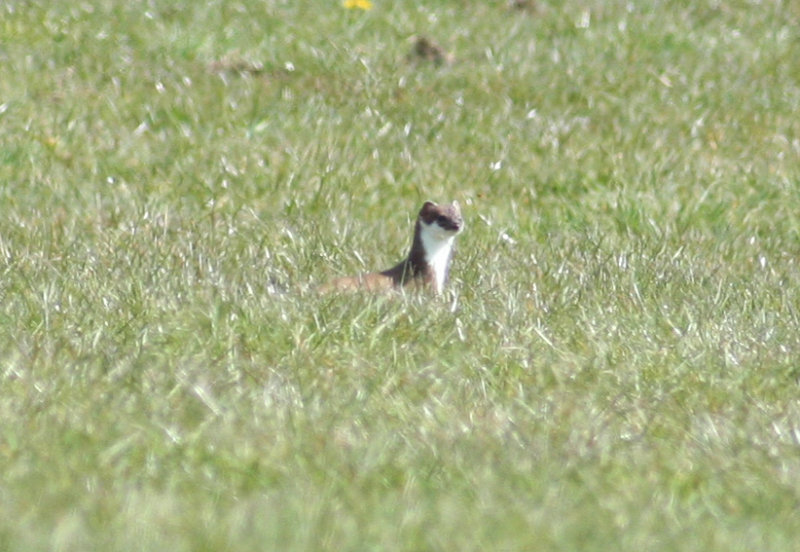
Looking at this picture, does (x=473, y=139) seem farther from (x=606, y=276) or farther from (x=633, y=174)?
(x=606, y=276)

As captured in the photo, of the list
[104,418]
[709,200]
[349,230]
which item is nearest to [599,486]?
[104,418]

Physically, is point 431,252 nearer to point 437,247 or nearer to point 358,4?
point 437,247

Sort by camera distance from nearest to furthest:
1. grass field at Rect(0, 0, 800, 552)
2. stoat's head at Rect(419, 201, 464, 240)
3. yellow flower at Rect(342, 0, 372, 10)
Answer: grass field at Rect(0, 0, 800, 552), stoat's head at Rect(419, 201, 464, 240), yellow flower at Rect(342, 0, 372, 10)

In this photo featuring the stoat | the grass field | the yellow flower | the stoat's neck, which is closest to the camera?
the grass field

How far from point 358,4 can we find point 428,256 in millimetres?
6926

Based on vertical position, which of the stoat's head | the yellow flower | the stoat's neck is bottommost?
the yellow flower

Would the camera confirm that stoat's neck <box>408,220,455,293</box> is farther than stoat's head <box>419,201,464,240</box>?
No

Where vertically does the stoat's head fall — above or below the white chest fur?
above

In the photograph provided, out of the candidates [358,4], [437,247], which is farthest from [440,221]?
[358,4]

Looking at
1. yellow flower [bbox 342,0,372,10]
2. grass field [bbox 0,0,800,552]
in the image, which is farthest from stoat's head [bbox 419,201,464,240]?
yellow flower [bbox 342,0,372,10]

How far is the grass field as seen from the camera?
434 centimetres

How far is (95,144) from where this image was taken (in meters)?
10.2

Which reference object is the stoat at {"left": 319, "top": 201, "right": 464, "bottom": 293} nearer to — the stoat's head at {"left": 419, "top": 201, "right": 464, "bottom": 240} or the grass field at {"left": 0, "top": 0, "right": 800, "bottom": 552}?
the stoat's head at {"left": 419, "top": 201, "right": 464, "bottom": 240}

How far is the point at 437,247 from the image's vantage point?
7926 mm
